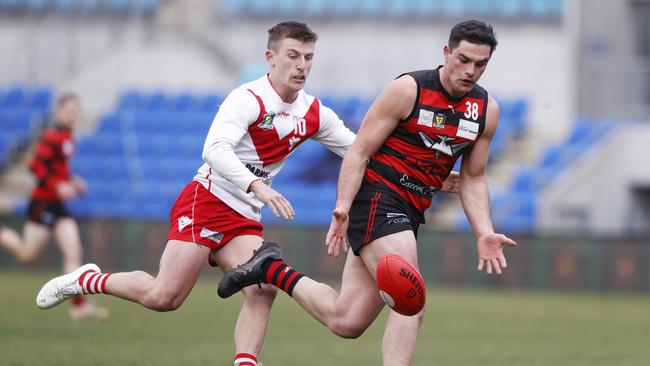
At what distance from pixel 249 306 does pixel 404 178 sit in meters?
1.34

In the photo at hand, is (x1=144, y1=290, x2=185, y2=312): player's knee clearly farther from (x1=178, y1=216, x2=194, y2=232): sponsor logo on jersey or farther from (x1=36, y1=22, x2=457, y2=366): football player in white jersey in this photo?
(x1=178, y1=216, x2=194, y2=232): sponsor logo on jersey

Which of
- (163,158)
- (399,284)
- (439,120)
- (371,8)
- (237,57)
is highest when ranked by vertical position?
(371,8)

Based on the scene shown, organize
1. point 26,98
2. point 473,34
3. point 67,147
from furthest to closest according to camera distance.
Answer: point 26,98, point 67,147, point 473,34

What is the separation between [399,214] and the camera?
6840mm

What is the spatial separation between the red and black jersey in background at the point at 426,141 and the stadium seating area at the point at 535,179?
13.0 metres

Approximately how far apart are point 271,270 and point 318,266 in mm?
11689

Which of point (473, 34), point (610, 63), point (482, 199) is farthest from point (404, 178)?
point (610, 63)

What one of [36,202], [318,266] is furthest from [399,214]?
[318,266]

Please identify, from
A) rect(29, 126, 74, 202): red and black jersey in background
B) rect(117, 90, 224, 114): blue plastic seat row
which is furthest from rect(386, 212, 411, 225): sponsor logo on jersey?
rect(117, 90, 224, 114): blue plastic seat row

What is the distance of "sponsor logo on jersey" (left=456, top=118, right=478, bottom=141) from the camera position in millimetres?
6797

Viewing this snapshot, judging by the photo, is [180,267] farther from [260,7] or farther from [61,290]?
[260,7]

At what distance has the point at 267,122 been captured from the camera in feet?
23.9

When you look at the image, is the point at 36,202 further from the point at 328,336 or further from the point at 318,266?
the point at 318,266

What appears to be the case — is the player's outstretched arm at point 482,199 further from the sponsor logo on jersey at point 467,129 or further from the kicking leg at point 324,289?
the kicking leg at point 324,289
